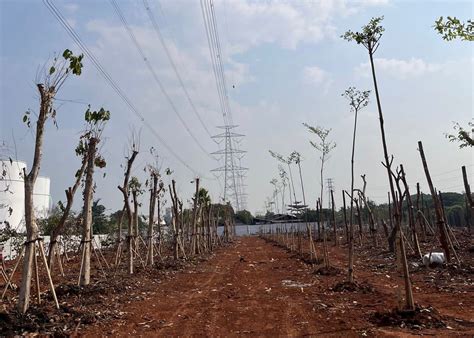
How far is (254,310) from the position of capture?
7.99 m

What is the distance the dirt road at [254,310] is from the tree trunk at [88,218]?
1.60 m

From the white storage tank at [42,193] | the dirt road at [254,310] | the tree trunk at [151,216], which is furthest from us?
the white storage tank at [42,193]

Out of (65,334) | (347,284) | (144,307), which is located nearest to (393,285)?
(347,284)

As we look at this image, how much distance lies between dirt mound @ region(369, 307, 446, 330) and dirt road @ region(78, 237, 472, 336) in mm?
206

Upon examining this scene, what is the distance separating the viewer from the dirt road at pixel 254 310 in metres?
6.57

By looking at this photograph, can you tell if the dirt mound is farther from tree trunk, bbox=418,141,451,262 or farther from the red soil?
tree trunk, bbox=418,141,451,262

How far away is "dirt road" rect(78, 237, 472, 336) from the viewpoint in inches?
259

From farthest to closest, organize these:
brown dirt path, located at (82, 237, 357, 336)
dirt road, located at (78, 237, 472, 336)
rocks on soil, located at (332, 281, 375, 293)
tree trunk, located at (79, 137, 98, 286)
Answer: tree trunk, located at (79, 137, 98, 286), rocks on soil, located at (332, 281, 375, 293), brown dirt path, located at (82, 237, 357, 336), dirt road, located at (78, 237, 472, 336)

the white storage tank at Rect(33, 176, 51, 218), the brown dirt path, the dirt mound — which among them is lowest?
the brown dirt path

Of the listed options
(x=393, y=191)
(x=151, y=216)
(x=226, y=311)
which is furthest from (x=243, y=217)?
(x=393, y=191)

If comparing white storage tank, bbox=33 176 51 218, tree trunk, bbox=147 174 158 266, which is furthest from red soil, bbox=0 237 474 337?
white storage tank, bbox=33 176 51 218

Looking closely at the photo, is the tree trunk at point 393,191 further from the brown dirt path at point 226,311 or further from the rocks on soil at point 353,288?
the rocks on soil at point 353,288

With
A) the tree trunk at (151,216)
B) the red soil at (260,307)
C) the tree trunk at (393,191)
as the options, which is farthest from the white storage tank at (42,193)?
the tree trunk at (393,191)

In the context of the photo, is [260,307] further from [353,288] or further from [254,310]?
[353,288]
